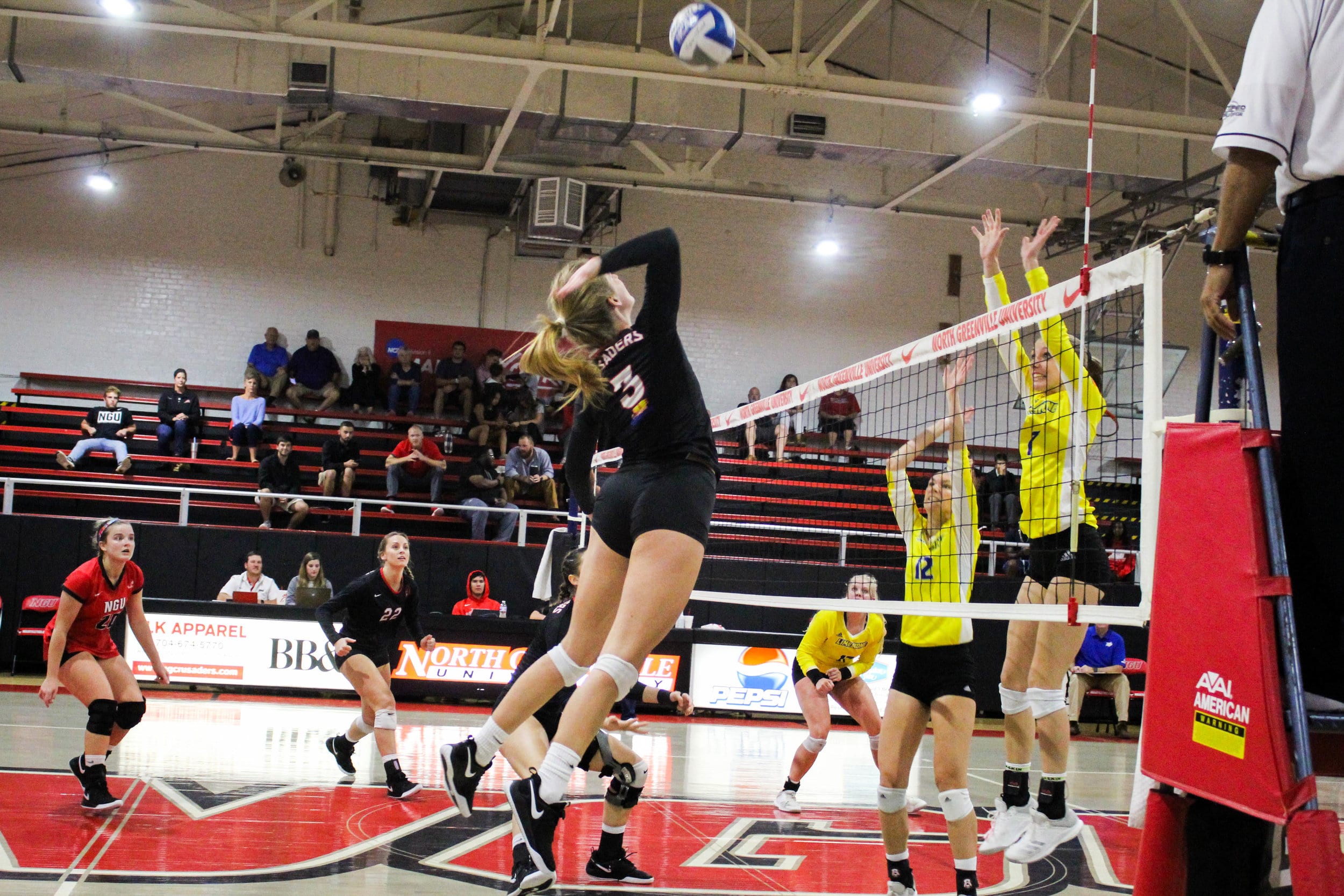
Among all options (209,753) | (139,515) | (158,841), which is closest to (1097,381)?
(158,841)

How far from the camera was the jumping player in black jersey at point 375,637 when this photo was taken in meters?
8.09

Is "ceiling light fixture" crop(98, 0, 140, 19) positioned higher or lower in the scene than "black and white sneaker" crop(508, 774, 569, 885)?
higher

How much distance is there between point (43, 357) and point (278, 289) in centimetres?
423

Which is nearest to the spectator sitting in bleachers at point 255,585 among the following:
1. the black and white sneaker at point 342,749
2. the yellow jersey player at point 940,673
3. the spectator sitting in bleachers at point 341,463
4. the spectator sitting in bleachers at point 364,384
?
the spectator sitting in bleachers at point 341,463

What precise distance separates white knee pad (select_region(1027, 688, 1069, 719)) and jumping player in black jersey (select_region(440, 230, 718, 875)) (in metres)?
2.81

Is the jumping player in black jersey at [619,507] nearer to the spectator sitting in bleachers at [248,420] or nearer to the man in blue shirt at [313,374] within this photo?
the spectator sitting in bleachers at [248,420]

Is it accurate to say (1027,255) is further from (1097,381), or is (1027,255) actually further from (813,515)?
(813,515)

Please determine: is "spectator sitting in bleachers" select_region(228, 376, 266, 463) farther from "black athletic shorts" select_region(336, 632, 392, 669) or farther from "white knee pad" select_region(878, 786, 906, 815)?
"white knee pad" select_region(878, 786, 906, 815)

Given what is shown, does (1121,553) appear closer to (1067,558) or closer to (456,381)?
(456,381)

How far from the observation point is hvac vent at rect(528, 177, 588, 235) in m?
17.9

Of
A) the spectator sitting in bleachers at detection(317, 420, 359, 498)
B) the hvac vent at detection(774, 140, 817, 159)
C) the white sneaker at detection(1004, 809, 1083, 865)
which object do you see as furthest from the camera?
the spectator sitting in bleachers at detection(317, 420, 359, 498)

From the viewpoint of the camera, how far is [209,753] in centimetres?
898

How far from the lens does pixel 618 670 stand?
3611mm

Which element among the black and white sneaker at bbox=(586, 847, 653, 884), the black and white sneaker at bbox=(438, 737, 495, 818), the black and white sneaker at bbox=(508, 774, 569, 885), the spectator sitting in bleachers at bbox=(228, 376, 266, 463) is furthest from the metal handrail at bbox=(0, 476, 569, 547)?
the black and white sneaker at bbox=(508, 774, 569, 885)
